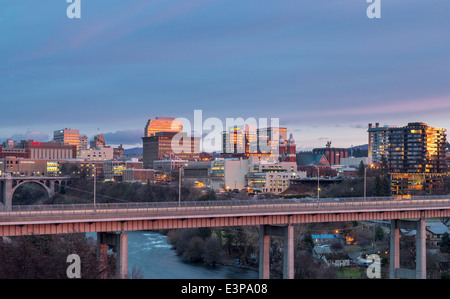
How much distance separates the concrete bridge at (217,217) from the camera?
146 feet

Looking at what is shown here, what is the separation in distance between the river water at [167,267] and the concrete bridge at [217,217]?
38.1 ft

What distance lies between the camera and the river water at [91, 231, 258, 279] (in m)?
66.8

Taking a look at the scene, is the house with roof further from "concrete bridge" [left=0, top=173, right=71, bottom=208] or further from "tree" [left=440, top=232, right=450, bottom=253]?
"concrete bridge" [left=0, top=173, right=71, bottom=208]

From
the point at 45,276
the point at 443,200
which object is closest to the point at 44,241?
the point at 45,276

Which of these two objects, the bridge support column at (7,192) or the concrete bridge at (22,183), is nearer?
the bridge support column at (7,192)

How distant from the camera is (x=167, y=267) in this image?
71438 millimetres

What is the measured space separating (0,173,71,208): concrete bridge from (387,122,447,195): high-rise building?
94.6m

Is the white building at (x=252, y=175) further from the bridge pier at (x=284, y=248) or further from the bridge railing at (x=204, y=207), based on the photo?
the bridge pier at (x=284, y=248)

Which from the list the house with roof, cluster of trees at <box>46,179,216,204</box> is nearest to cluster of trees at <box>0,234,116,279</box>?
the house with roof

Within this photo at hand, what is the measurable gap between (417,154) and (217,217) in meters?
117

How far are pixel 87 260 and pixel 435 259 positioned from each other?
147ft

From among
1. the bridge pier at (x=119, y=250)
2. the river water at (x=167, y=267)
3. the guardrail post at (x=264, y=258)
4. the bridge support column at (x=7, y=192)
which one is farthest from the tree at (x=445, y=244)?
the bridge support column at (x=7, y=192)

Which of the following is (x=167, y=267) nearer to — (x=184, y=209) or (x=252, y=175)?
(x=184, y=209)

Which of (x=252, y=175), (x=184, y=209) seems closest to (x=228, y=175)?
(x=252, y=175)
